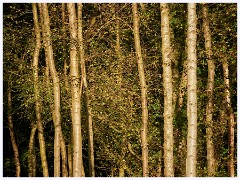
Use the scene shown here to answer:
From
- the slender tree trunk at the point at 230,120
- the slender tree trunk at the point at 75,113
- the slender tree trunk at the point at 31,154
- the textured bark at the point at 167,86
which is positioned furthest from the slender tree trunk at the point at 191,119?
the slender tree trunk at the point at 31,154

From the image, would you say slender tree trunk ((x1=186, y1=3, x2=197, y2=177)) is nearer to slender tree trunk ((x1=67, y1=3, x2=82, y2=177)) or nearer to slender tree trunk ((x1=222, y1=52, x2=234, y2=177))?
slender tree trunk ((x1=67, y1=3, x2=82, y2=177))

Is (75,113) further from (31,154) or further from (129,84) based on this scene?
(31,154)

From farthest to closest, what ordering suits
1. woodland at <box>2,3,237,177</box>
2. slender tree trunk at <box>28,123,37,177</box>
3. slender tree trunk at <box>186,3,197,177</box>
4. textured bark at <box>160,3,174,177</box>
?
1. slender tree trunk at <box>28,123,37,177</box>
2. woodland at <box>2,3,237,177</box>
3. textured bark at <box>160,3,174,177</box>
4. slender tree trunk at <box>186,3,197,177</box>

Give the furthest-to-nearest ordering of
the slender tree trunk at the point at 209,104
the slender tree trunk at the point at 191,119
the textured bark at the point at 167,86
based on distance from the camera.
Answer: the slender tree trunk at the point at 209,104
the textured bark at the point at 167,86
the slender tree trunk at the point at 191,119

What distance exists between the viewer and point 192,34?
8750 mm

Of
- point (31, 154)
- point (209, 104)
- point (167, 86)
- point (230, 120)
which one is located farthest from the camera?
point (31, 154)

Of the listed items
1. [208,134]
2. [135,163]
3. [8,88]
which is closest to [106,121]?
[135,163]

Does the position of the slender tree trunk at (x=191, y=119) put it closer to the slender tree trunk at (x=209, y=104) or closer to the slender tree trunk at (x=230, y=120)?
the slender tree trunk at (x=209, y=104)

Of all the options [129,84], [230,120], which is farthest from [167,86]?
[230,120]

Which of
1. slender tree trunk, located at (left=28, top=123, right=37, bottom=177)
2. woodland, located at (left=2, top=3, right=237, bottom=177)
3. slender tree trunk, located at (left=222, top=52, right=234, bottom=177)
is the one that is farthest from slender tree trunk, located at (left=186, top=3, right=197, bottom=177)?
slender tree trunk, located at (left=28, top=123, right=37, bottom=177)

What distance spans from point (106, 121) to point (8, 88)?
14.9ft

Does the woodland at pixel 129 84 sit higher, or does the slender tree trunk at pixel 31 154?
the woodland at pixel 129 84

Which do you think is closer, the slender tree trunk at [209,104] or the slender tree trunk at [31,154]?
the slender tree trunk at [209,104]

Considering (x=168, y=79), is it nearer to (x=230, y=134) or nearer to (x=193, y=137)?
(x=193, y=137)
